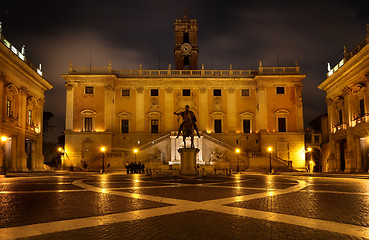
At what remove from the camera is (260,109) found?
5416 centimetres

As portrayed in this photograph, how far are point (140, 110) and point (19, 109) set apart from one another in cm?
2048

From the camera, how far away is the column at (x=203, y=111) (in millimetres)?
54594

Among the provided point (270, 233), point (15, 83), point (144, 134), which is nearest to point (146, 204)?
point (270, 233)

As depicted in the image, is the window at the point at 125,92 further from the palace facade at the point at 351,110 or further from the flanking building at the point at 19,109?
the palace facade at the point at 351,110

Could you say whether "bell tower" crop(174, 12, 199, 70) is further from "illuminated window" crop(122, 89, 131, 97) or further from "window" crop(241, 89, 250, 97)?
"illuminated window" crop(122, 89, 131, 97)

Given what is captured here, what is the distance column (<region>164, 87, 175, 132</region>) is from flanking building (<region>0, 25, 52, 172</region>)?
61.0 feet

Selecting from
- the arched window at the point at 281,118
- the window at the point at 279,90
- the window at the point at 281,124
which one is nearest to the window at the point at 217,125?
the arched window at the point at 281,118

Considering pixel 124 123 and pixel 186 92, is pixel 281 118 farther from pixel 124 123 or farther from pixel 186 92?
pixel 124 123

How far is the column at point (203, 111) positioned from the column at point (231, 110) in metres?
3.53

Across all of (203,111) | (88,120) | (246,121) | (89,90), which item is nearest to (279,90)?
(246,121)

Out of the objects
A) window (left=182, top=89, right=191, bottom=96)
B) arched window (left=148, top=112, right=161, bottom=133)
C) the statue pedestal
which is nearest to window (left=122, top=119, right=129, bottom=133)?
arched window (left=148, top=112, right=161, bottom=133)

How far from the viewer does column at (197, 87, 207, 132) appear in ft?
179

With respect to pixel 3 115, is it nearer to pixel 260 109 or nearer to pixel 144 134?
pixel 144 134

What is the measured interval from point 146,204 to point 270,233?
4338 millimetres
